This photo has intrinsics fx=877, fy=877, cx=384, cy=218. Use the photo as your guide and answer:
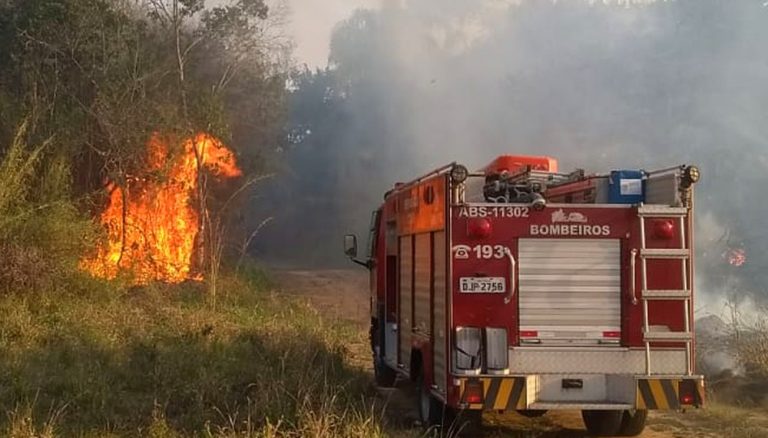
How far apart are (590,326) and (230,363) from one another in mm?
5781

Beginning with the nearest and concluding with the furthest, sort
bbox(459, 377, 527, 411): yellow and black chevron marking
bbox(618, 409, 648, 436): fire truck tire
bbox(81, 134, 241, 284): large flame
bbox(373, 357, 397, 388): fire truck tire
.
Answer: bbox(459, 377, 527, 411): yellow and black chevron marking < bbox(618, 409, 648, 436): fire truck tire < bbox(373, 357, 397, 388): fire truck tire < bbox(81, 134, 241, 284): large flame

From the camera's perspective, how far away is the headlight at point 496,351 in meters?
8.06

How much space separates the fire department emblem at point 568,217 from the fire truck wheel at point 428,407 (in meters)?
2.24

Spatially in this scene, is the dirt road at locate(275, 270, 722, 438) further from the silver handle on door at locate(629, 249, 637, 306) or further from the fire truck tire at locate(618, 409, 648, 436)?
the silver handle on door at locate(629, 249, 637, 306)

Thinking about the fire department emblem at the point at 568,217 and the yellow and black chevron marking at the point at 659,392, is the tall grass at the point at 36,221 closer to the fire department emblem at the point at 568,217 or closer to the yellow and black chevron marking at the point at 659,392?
the fire department emblem at the point at 568,217

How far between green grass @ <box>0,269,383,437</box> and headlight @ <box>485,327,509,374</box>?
1221 millimetres

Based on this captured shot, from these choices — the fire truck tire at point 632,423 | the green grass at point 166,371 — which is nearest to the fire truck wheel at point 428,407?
the green grass at point 166,371

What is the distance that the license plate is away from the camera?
8.13 metres

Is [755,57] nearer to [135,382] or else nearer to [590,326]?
[590,326]

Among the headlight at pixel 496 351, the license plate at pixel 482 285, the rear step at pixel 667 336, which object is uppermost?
the license plate at pixel 482 285

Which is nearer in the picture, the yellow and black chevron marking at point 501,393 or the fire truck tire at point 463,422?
the yellow and black chevron marking at point 501,393

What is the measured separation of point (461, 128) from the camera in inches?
1089

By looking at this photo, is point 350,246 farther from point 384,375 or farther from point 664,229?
point 664,229

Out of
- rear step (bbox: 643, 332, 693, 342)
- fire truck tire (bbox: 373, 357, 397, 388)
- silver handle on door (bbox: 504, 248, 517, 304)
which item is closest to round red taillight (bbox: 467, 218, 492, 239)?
silver handle on door (bbox: 504, 248, 517, 304)
